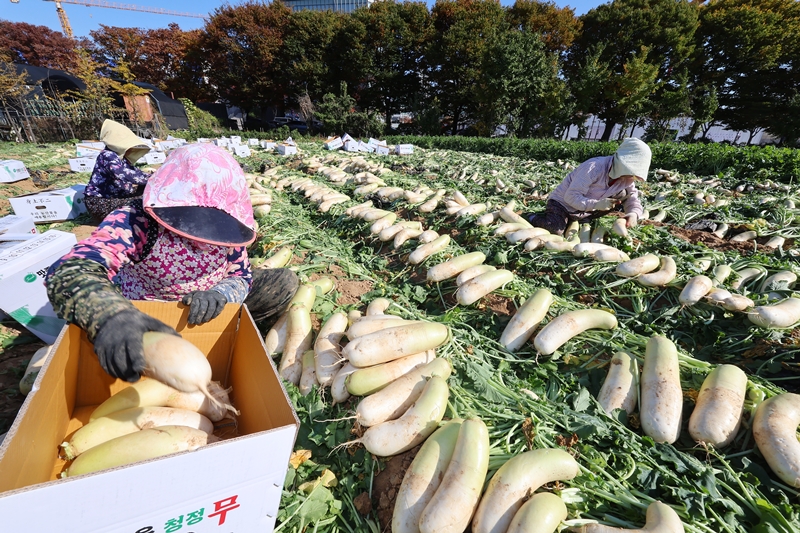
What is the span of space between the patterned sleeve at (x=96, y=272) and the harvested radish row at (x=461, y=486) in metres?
1.71

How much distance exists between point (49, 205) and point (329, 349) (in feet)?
24.6

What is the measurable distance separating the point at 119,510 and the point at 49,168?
1536 centimetres

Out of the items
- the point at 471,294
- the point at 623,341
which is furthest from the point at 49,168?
the point at 623,341

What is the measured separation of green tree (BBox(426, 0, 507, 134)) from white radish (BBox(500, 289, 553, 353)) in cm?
3332

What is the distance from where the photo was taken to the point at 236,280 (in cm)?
255

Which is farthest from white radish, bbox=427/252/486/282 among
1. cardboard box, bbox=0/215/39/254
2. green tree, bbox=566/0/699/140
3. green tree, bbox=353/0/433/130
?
green tree, bbox=353/0/433/130

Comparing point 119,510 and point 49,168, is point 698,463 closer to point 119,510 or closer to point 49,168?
point 119,510

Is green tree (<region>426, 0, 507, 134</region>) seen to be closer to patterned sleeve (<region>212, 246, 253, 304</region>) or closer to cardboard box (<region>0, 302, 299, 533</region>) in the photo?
patterned sleeve (<region>212, 246, 253, 304</region>)

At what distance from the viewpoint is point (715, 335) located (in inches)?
115

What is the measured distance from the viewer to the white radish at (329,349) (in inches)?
95.9

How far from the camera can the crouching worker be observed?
1539mm

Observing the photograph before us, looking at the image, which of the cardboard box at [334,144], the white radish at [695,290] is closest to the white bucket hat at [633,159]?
the white radish at [695,290]

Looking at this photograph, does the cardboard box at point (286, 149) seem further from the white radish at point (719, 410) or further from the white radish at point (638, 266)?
the white radish at point (719, 410)

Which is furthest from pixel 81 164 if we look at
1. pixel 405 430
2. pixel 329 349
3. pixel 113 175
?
pixel 405 430
